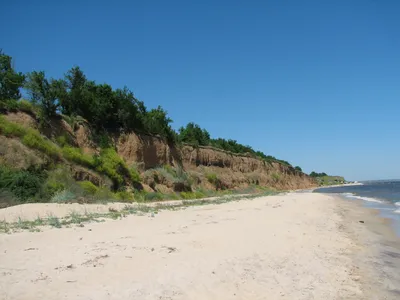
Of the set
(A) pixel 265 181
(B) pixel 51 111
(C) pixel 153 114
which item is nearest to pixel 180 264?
(B) pixel 51 111

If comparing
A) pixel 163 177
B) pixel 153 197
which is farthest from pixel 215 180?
pixel 153 197

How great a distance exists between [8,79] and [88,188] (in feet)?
32.6

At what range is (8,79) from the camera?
2131 centimetres

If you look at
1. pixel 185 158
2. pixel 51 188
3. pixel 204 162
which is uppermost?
pixel 185 158

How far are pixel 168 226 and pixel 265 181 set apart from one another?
2112 inches

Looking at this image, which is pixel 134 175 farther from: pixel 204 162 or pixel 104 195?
pixel 204 162

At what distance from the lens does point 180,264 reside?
594 centimetres

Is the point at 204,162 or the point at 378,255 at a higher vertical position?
the point at 204,162

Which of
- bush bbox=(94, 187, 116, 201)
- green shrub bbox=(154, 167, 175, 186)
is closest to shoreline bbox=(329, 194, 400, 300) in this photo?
bush bbox=(94, 187, 116, 201)

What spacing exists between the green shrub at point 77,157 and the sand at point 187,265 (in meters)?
13.0

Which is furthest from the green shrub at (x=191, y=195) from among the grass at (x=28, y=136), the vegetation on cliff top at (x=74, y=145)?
the grass at (x=28, y=136)

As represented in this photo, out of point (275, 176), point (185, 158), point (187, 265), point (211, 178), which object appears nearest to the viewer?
point (187, 265)

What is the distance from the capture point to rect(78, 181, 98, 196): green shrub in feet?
63.6

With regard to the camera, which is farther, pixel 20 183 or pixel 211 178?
pixel 211 178
